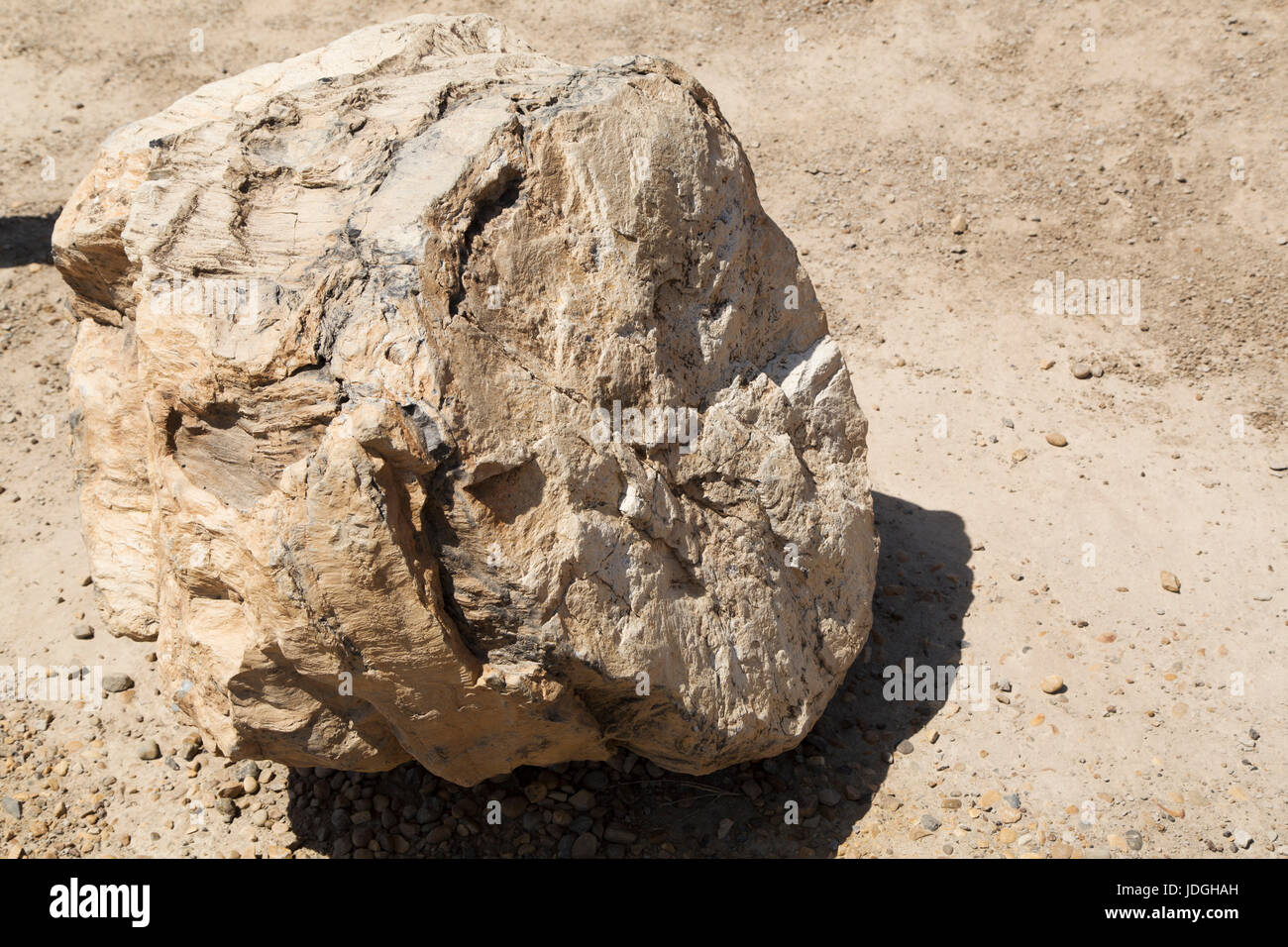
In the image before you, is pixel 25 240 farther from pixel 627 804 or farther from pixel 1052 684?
pixel 1052 684

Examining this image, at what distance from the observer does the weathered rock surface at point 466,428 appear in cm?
382

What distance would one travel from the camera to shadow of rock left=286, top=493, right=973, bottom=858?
513 cm

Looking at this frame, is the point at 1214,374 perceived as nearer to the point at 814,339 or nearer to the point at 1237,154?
the point at 1237,154

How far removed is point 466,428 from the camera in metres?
3.79

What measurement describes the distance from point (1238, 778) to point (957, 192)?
5863 millimetres

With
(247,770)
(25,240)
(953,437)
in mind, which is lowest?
(247,770)

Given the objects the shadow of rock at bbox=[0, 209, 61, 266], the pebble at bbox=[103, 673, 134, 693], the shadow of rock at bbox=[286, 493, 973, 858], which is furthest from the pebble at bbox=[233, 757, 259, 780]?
the shadow of rock at bbox=[0, 209, 61, 266]

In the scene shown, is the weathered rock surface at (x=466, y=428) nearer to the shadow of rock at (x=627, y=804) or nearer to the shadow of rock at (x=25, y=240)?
the shadow of rock at (x=627, y=804)

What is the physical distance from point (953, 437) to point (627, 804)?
3.63 meters

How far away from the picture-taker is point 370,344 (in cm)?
384

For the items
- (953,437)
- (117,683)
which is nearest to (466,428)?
(117,683)

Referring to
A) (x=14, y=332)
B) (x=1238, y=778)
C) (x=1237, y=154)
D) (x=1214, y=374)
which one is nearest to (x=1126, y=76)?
(x=1237, y=154)
